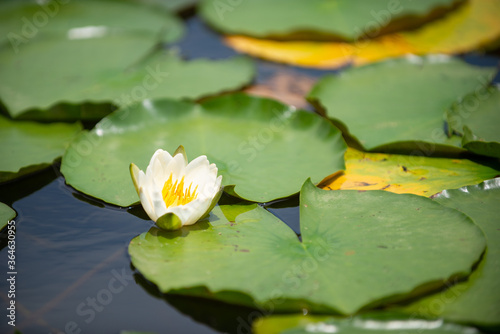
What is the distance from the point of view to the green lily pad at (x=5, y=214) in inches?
78.7

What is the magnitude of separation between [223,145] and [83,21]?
210 centimetres

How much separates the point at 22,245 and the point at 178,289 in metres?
0.79

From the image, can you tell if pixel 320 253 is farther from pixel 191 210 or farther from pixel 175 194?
pixel 175 194

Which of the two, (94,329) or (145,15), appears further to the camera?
(145,15)

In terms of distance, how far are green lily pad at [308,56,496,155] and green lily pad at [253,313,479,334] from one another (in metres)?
1.10

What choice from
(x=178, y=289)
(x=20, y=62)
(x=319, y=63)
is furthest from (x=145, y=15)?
(x=178, y=289)

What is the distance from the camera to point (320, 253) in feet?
5.83

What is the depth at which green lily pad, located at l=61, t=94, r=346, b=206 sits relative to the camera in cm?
220

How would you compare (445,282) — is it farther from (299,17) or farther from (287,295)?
(299,17)

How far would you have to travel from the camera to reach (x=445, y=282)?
164cm

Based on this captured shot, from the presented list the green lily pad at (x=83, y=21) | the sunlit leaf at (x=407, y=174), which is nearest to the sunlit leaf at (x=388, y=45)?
the green lily pad at (x=83, y=21)

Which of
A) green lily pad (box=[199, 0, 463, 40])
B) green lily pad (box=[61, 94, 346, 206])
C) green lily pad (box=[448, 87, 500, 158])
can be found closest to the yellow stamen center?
green lily pad (box=[61, 94, 346, 206])

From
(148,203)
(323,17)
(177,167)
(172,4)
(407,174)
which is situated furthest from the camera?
(172,4)

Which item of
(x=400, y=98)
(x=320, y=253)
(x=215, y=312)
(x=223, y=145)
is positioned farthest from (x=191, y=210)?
(x=400, y=98)
